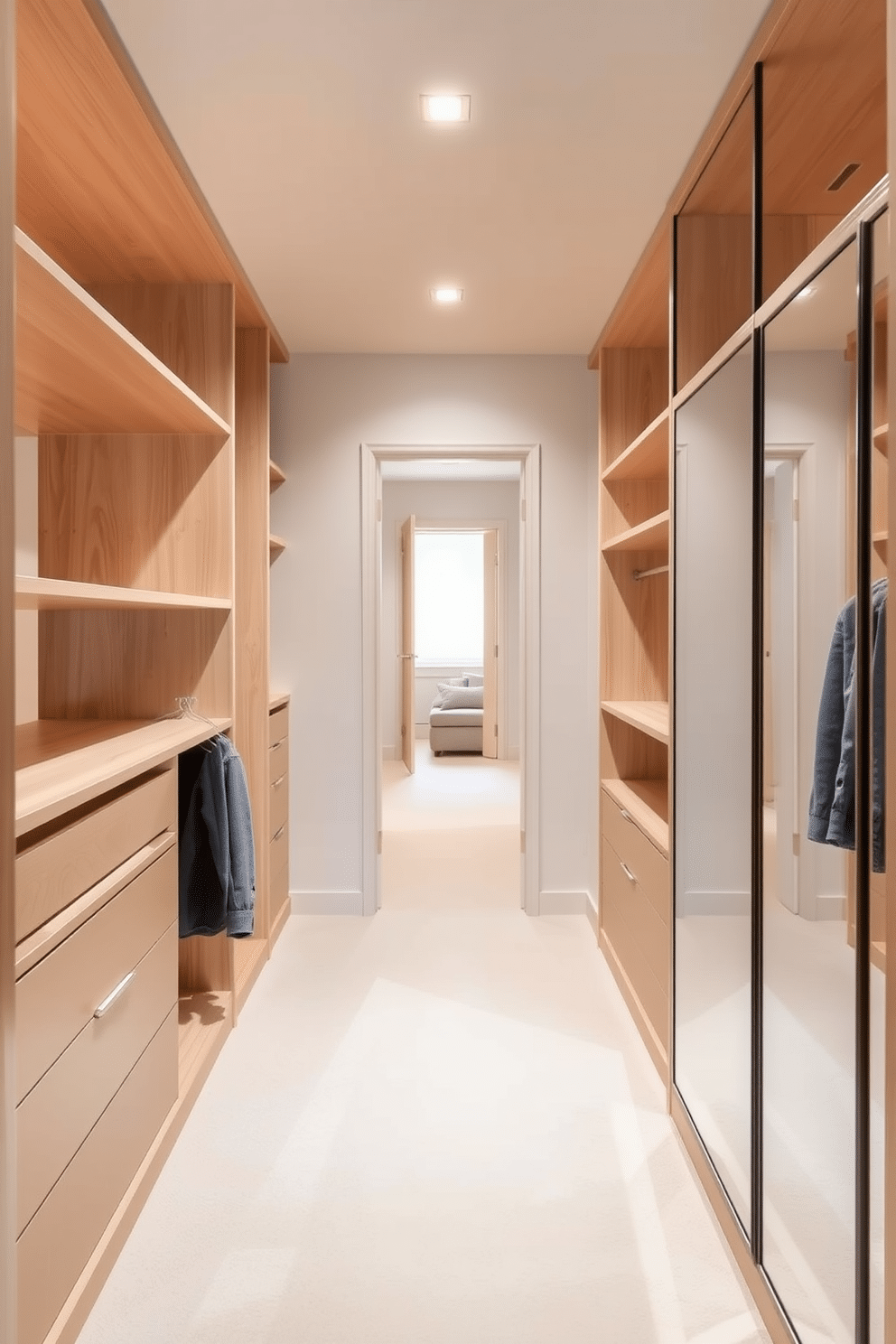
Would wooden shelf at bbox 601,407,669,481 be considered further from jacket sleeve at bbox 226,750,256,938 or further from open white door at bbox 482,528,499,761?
open white door at bbox 482,528,499,761

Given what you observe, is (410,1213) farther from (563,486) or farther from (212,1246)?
(563,486)

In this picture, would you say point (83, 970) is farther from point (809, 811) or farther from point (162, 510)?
point (162, 510)

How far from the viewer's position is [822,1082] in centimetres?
140

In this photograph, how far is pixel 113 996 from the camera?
1.77 meters

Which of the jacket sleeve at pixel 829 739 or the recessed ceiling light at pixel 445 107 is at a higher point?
the recessed ceiling light at pixel 445 107

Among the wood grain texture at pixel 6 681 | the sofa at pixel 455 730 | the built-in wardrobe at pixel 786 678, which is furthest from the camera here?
the sofa at pixel 455 730

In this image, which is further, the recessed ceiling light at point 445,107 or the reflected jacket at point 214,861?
the reflected jacket at point 214,861

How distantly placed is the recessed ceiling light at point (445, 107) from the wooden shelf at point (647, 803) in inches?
71.8

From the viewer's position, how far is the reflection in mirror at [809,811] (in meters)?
1.31

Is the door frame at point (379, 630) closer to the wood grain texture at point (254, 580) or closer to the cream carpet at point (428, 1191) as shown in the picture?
the wood grain texture at point (254, 580)

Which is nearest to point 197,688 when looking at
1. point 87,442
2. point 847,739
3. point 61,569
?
point 61,569

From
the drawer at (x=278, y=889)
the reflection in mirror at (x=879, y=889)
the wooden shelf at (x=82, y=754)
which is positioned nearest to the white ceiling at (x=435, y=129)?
the reflection in mirror at (x=879, y=889)

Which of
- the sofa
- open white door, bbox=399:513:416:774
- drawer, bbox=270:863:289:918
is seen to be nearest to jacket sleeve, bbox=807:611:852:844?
drawer, bbox=270:863:289:918

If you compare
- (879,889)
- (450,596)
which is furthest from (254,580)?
(450,596)
